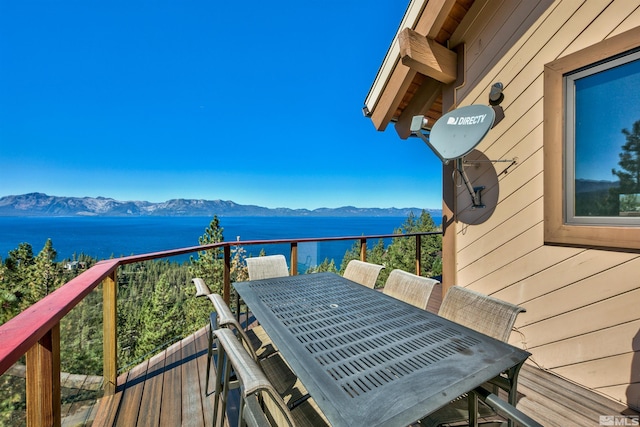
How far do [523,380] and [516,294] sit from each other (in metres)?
0.72

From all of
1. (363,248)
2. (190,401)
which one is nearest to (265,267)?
(190,401)

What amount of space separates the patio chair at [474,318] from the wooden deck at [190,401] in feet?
2.77

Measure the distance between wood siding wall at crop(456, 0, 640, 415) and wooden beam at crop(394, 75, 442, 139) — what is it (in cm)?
58

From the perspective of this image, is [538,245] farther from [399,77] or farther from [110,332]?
[110,332]

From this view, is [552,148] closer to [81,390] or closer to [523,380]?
[523,380]

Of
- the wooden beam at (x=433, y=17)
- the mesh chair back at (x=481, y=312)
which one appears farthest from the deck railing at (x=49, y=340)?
the wooden beam at (x=433, y=17)

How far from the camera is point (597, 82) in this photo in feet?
6.89

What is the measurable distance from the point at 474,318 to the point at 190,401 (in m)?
2.16

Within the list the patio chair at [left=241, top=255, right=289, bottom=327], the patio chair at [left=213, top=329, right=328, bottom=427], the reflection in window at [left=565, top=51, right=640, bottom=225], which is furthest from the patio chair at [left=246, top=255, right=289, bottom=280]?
the reflection in window at [left=565, top=51, right=640, bottom=225]

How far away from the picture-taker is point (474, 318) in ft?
5.56

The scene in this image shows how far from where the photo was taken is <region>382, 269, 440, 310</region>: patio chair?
82.3 inches

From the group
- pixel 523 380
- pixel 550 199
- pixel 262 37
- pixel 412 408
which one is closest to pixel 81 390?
pixel 412 408

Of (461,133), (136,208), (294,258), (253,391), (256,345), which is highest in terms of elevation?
(136,208)

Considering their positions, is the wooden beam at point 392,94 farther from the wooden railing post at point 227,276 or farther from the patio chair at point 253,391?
the patio chair at point 253,391
